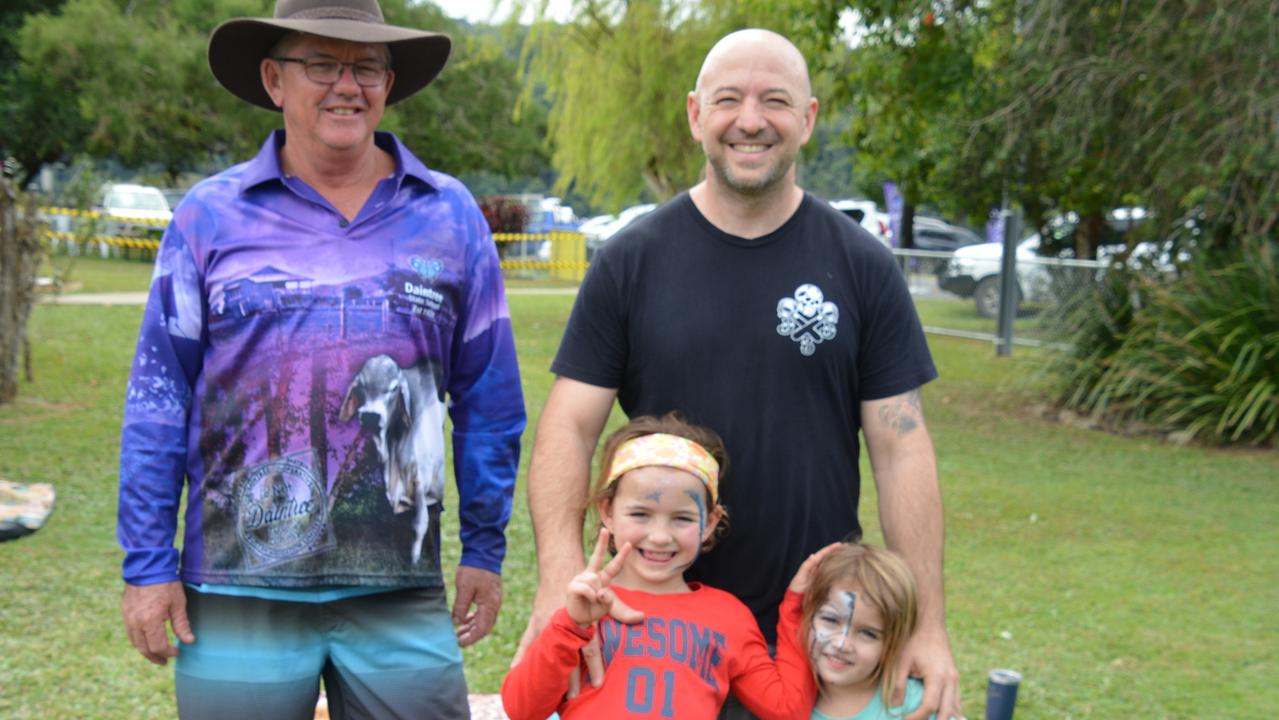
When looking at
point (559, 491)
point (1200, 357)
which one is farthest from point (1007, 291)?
point (559, 491)

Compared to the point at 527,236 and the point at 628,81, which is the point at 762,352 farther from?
the point at 527,236

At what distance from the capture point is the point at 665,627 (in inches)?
106

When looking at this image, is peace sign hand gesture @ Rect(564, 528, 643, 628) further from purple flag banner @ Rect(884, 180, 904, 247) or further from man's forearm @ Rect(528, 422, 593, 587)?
purple flag banner @ Rect(884, 180, 904, 247)

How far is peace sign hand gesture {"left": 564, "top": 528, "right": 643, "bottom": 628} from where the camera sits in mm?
2447

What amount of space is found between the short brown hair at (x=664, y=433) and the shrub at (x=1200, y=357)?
879 centimetres

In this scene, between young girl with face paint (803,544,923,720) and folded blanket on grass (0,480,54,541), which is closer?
young girl with face paint (803,544,923,720)

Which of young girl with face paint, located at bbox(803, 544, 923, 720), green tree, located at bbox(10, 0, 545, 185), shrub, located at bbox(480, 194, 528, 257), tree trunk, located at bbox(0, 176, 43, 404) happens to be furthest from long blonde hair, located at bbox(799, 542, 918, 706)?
shrub, located at bbox(480, 194, 528, 257)

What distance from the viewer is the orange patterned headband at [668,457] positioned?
269cm

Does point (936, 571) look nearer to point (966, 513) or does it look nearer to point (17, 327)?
point (966, 513)

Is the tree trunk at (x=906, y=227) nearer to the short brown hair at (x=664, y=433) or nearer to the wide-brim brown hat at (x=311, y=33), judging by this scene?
the wide-brim brown hat at (x=311, y=33)

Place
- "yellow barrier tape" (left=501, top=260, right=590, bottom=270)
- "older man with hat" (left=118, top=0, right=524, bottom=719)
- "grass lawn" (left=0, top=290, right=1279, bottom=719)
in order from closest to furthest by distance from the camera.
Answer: "older man with hat" (left=118, top=0, right=524, bottom=719) → "grass lawn" (left=0, top=290, right=1279, bottom=719) → "yellow barrier tape" (left=501, top=260, right=590, bottom=270)

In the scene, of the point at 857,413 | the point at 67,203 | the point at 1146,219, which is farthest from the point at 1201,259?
the point at 67,203

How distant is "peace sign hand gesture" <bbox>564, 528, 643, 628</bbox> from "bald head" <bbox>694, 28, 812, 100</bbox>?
1.02m

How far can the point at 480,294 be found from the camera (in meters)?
2.99
